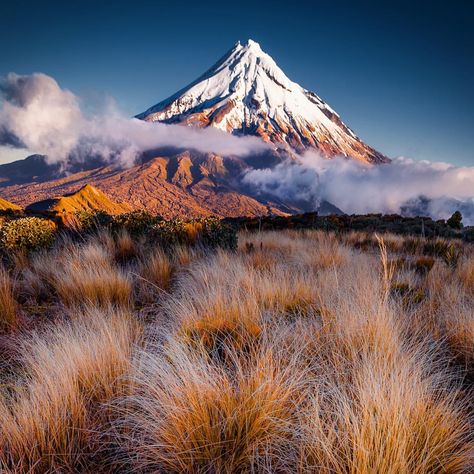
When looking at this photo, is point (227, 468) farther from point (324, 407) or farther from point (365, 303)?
point (365, 303)

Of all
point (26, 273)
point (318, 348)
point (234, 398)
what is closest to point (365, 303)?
point (318, 348)

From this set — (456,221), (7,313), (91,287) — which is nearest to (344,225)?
(456,221)

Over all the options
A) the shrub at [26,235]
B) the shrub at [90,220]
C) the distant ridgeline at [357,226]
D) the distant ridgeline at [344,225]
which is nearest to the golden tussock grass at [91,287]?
the shrub at [26,235]

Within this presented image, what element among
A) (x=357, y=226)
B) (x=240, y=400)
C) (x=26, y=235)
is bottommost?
(x=357, y=226)

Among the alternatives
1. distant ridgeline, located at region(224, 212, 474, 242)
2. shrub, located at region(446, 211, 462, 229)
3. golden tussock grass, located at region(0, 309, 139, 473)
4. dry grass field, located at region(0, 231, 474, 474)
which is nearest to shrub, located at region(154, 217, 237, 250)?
dry grass field, located at region(0, 231, 474, 474)

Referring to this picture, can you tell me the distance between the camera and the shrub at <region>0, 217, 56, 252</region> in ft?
18.9

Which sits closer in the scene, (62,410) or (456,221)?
(62,410)

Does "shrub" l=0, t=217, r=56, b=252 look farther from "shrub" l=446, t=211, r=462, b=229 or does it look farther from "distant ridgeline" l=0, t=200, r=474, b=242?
"shrub" l=446, t=211, r=462, b=229

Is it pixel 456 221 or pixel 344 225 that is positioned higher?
pixel 456 221

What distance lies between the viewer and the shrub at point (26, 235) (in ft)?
18.9

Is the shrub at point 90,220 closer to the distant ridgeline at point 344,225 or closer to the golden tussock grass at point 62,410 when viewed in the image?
the distant ridgeline at point 344,225

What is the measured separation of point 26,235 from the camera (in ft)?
19.7

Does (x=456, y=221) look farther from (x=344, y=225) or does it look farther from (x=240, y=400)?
(x=240, y=400)

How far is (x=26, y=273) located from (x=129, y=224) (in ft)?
12.9
